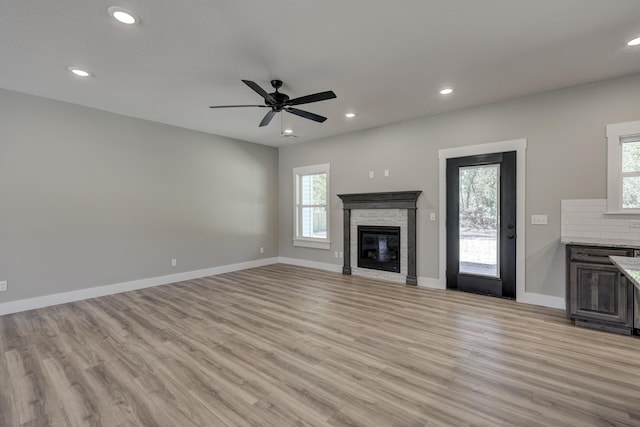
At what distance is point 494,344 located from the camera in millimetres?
2811

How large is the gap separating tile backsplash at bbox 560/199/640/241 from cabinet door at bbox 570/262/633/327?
65 centimetres

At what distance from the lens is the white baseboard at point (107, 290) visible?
3.83m

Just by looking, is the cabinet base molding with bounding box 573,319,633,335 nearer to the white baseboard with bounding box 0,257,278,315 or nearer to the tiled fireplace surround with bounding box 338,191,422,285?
the tiled fireplace surround with bounding box 338,191,422,285

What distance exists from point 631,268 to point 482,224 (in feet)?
9.15

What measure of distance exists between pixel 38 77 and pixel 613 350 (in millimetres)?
6647

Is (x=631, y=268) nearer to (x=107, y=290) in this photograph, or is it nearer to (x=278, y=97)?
(x=278, y=97)

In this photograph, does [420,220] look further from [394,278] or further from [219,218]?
[219,218]

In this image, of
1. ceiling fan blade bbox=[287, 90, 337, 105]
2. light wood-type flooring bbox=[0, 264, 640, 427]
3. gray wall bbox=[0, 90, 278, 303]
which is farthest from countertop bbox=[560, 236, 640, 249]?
gray wall bbox=[0, 90, 278, 303]

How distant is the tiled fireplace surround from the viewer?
5.10 m

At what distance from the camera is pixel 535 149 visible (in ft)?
13.2

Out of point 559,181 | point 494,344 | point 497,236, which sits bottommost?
point 494,344

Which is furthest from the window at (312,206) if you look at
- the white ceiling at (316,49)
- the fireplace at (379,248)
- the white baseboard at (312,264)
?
the white ceiling at (316,49)

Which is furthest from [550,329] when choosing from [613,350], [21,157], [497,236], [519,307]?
[21,157]

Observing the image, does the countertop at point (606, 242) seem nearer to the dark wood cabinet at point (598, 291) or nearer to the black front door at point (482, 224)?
the dark wood cabinet at point (598, 291)
